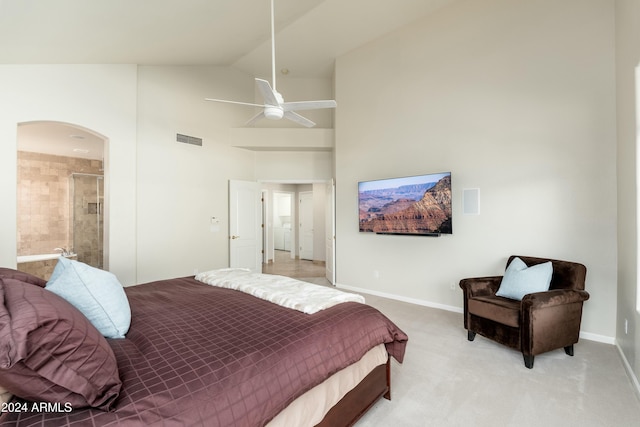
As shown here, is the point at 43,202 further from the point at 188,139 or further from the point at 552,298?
the point at 552,298

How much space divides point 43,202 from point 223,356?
7.72 metres

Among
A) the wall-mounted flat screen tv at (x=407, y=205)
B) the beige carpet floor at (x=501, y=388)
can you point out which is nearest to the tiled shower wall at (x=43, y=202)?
the wall-mounted flat screen tv at (x=407, y=205)

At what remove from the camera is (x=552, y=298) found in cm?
248

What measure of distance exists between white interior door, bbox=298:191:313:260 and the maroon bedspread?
6.39m

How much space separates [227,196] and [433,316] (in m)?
4.02

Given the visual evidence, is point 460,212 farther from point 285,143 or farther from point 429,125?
point 285,143

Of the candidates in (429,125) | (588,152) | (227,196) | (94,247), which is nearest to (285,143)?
(227,196)

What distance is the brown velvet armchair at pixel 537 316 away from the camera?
2434mm

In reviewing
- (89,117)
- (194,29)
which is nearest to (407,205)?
(194,29)

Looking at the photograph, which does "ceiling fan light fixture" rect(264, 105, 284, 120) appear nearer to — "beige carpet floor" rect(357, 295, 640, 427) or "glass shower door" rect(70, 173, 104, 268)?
"beige carpet floor" rect(357, 295, 640, 427)

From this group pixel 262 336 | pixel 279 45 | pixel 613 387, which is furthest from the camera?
pixel 279 45

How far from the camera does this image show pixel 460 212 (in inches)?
150

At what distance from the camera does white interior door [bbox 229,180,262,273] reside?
215 inches

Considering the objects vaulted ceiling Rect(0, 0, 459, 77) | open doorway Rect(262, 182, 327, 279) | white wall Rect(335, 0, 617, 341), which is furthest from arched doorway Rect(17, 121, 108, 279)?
white wall Rect(335, 0, 617, 341)
